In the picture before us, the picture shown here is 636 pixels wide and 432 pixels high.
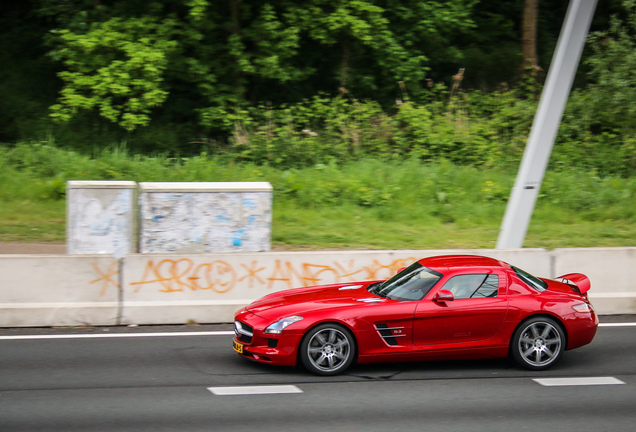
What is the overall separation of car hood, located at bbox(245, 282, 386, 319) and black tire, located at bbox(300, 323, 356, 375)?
0.90 feet

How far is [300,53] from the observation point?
20875 mm

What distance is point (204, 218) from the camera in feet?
33.5

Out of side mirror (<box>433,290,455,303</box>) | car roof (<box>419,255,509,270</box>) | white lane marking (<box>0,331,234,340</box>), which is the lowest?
white lane marking (<box>0,331,234,340</box>)

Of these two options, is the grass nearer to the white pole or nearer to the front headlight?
the white pole

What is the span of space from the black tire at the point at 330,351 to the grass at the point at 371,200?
5.06 metres

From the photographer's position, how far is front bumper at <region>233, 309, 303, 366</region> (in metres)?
7.27

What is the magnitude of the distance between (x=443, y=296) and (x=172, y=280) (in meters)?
4.03

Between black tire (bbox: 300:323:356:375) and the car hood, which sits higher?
the car hood

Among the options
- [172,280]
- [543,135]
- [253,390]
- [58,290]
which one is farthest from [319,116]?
[253,390]

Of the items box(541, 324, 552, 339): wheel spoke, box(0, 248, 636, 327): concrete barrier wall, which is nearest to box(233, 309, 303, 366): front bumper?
box(0, 248, 636, 327): concrete barrier wall

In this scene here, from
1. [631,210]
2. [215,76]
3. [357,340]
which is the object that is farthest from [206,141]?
[357,340]

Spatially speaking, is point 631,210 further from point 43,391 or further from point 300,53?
point 43,391

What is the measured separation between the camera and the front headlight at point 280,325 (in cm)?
731

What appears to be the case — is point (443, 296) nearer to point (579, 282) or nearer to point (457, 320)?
point (457, 320)
